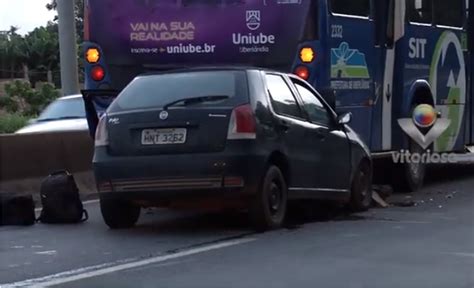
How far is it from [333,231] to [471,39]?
8.05 m

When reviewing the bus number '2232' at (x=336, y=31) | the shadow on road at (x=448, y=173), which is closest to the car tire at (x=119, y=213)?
the bus number '2232' at (x=336, y=31)

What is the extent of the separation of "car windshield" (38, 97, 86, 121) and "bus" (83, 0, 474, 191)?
4.18 m

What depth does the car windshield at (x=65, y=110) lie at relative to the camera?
62.4 ft

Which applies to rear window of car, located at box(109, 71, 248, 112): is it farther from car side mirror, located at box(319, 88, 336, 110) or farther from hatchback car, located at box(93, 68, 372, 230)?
car side mirror, located at box(319, 88, 336, 110)

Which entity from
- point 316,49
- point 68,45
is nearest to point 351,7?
point 316,49

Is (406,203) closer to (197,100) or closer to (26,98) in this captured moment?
→ (197,100)

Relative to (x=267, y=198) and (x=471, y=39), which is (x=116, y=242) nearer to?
(x=267, y=198)

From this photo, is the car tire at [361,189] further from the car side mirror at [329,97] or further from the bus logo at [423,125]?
the bus logo at [423,125]

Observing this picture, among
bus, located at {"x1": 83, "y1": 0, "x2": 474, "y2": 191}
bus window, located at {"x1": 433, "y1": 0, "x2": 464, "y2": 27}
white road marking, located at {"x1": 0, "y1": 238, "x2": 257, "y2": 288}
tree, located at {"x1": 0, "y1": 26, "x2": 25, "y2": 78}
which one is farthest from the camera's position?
tree, located at {"x1": 0, "y1": 26, "x2": 25, "y2": 78}

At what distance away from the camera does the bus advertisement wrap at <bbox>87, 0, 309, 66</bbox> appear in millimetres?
13891

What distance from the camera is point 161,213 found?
523 inches

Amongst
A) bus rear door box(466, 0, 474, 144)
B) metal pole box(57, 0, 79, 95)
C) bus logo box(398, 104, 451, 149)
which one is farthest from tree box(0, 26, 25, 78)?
bus logo box(398, 104, 451, 149)

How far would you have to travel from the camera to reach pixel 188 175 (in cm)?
1075

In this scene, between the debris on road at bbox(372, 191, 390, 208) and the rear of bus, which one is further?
the debris on road at bbox(372, 191, 390, 208)
